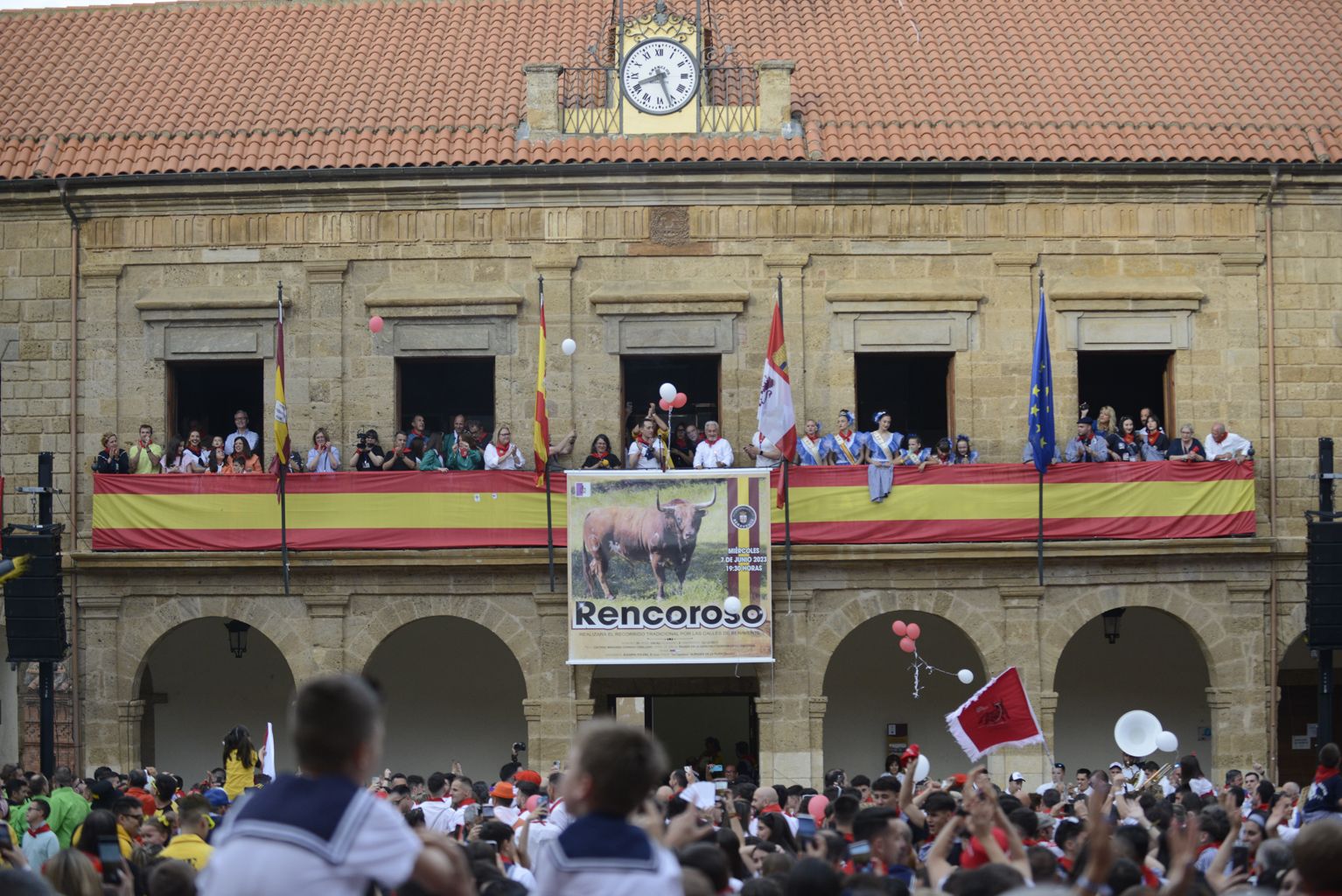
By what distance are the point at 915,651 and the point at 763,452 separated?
3711 millimetres

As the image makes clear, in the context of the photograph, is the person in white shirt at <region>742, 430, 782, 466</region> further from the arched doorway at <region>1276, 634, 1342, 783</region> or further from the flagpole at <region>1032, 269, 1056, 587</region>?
the arched doorway at <region>1276, 634, 1342, 783</region>

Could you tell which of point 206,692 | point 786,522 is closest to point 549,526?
point 786,522

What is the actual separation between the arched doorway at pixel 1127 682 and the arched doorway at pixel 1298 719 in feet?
3.41

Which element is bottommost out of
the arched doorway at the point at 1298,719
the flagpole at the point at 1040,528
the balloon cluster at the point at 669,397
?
the arched doorway at the point at 1298,719

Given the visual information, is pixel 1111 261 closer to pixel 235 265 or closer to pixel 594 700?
pixel 594 700

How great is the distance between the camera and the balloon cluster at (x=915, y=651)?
1989 cm

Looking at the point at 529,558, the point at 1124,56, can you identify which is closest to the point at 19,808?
the point at 529,558

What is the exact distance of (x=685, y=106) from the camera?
74.3 ft

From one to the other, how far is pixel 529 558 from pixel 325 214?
4938 millimetres

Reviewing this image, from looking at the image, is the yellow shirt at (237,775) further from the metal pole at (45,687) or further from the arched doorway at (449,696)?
the arched doorway at (449,696)

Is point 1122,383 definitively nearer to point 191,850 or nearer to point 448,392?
point 448,392

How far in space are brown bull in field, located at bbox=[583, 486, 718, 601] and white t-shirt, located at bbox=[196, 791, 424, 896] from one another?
16435 mm

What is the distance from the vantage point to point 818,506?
2147 centimetres

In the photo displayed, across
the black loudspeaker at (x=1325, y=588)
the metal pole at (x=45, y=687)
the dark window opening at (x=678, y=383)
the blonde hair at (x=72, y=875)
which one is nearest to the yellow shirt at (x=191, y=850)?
the blonde hair at (x=72, y=875)
